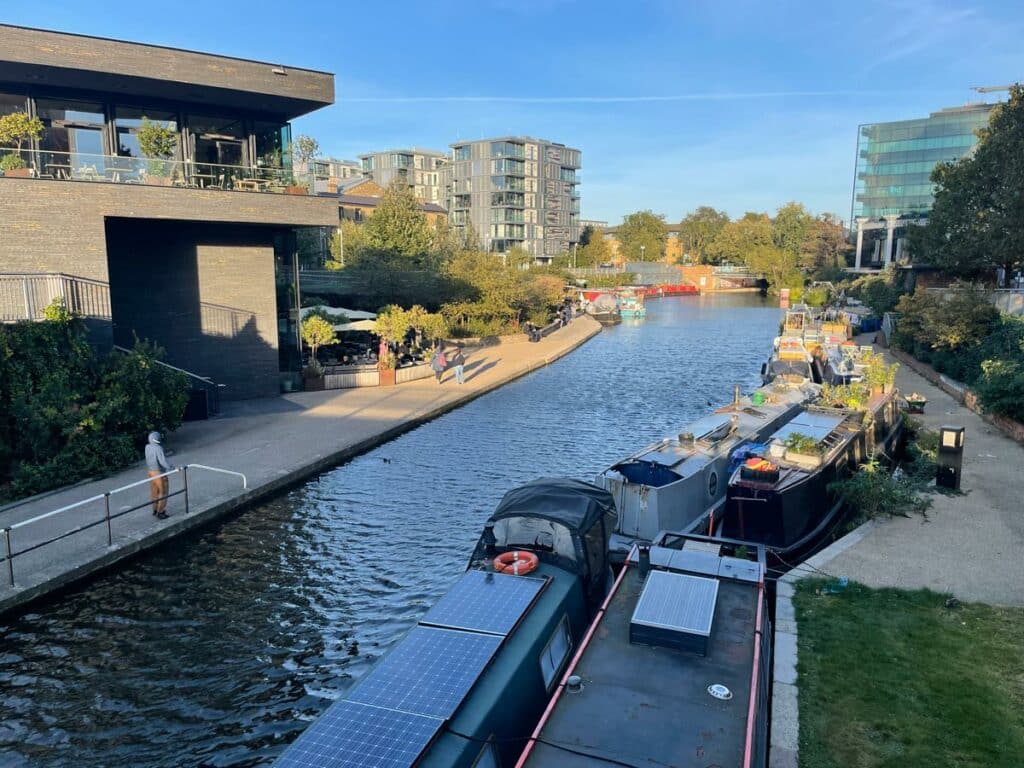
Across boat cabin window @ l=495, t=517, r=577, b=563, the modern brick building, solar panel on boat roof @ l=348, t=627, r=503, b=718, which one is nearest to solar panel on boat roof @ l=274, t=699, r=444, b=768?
solar panel on boat roof @ l=348, t=627, r=503, b=718

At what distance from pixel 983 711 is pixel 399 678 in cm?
638

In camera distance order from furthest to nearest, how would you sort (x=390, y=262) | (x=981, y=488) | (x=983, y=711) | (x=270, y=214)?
(x=390, y=262) < (x=270, y=214) < (x=981, y=488) < (x=983, y=711)

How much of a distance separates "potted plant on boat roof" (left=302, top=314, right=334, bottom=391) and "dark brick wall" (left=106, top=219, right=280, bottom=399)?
5.83 feet

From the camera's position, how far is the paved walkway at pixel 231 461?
1215cm

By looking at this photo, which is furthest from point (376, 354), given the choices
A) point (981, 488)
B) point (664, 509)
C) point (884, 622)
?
point (884, 622)

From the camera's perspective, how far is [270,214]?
23672 mm

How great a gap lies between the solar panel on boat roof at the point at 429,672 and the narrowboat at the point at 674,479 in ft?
14.7

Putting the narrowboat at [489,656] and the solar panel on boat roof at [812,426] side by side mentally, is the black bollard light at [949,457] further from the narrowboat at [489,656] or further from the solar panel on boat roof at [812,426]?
the narrowboat at [489,656]

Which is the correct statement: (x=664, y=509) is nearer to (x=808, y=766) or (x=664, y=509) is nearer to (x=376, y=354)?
(x=808, y=766)

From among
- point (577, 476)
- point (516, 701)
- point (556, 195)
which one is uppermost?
point (556, 195)

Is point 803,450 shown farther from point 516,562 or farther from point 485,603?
point 485,603

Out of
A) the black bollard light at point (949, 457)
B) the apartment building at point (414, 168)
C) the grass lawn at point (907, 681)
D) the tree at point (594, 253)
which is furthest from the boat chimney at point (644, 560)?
the apartment building at point (414, 168)

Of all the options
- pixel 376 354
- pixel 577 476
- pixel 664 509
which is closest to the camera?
pixel 664 509

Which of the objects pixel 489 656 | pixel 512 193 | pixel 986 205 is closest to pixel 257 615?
pixel 489 656
